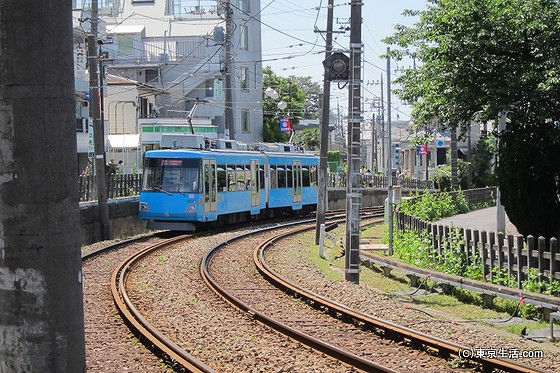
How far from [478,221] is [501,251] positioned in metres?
15.0

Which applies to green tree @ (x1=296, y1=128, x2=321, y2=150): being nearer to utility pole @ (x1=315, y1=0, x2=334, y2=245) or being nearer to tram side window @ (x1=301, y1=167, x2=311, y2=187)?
tram side window @ (x1=301, y1=167, x2=311, y2=187)

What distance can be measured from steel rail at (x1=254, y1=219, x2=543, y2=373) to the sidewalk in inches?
419

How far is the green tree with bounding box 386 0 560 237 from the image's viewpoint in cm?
1606

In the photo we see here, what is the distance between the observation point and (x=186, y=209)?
89.7ft

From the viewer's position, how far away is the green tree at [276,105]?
230 ft

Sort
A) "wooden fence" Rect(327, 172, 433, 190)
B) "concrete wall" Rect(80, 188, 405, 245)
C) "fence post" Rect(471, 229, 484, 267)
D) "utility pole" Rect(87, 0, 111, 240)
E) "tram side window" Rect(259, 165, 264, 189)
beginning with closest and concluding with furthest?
1. "fence post" Rect(471, 229, 484, 267)
2. "utility pole" Rect(87, 0, 111, 240)
3. "concrete wall" Rect(80, 188, 405, 245)
4. "tram side window" Rect(259, 165, 264, 189)
5. "wooden fence" Rect(327, 172, 433, 190)

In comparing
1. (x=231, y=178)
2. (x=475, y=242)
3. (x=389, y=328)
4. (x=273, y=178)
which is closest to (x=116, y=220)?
(x=231, y=178)

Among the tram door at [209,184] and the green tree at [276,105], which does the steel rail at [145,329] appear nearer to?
the tram door at [209,184]

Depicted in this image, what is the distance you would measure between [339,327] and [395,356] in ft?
7.35

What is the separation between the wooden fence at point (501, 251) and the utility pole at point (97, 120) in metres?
11.8

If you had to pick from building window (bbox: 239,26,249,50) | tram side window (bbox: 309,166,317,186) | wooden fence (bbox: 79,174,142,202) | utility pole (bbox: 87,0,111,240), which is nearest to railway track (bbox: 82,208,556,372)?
utility pole (bbox: 87,0,111,240)

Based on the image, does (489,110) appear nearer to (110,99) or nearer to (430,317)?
(430,317)

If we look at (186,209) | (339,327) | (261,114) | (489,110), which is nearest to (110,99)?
(261,114)

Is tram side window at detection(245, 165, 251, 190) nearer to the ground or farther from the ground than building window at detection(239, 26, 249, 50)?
nearer to the ground
